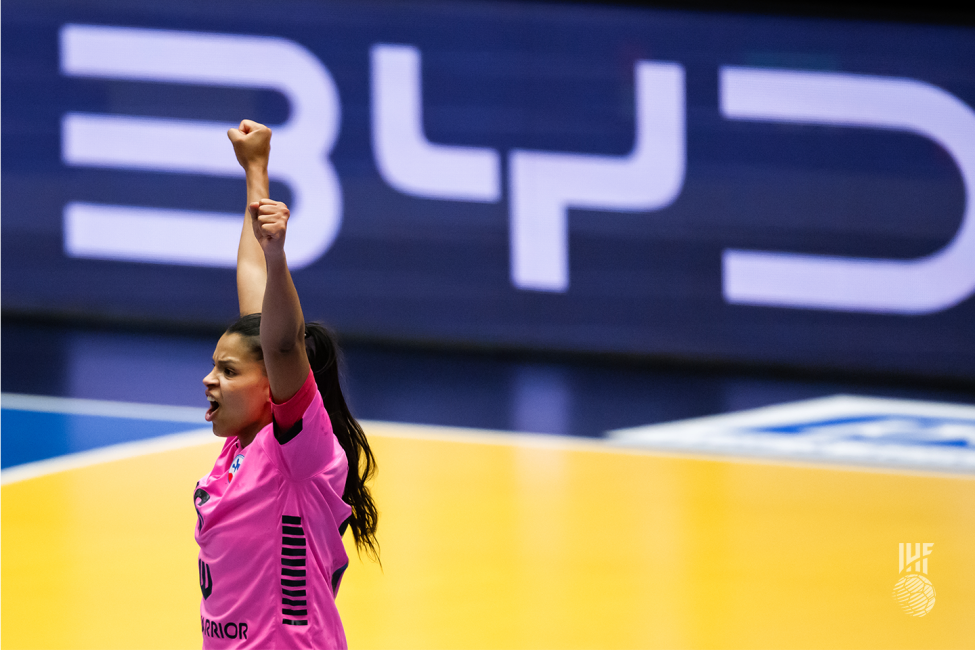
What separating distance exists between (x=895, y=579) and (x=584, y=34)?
5.03m

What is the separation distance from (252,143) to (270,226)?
1.95 ft

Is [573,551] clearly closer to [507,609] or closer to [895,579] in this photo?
[507,609]

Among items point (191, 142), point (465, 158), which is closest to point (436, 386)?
point (465, 158)

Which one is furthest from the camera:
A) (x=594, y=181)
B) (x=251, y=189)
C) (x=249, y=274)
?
(x=594, y=181)

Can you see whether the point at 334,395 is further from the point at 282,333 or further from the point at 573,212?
the point at 573,212

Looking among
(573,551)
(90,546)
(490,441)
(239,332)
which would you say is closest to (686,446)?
(490,441)

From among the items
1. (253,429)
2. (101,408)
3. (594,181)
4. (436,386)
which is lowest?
(253,429)

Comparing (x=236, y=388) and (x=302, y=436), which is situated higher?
(x=236, y=388)

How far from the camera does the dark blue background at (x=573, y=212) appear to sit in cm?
880

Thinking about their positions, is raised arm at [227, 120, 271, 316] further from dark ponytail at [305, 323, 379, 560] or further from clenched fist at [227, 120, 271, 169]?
dark ponytail at [305, 323, 379, 560]

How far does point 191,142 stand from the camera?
9258 mm

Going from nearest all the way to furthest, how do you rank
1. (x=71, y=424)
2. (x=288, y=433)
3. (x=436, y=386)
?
(x=288, y=433) → (x=71, y=424) → (x=436, y=386)

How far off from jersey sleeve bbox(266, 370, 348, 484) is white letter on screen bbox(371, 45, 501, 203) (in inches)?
263

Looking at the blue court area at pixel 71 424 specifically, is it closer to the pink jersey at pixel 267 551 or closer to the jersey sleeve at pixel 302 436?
the pink jersey at pixel 267 551
